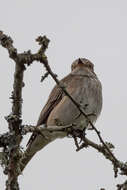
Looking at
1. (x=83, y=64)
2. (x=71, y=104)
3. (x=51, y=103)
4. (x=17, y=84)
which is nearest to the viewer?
(x=17, y=84)

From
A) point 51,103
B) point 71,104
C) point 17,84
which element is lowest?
point 17,84

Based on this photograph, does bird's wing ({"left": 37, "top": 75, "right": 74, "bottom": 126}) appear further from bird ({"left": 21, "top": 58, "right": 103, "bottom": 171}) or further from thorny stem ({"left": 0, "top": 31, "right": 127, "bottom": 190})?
thorny stem ({"left": 0, "top": 31, "right": 127, "bottom": 190})

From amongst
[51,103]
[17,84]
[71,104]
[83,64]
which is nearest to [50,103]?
[51,103]

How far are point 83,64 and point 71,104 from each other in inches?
86.2

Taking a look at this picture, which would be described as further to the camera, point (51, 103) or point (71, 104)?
point (51, 103)

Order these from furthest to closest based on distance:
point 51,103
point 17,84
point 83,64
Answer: point 83,64 → point 51,103 → point 17,84

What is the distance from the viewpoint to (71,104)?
852cm

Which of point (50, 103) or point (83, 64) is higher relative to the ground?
point (83, 64)

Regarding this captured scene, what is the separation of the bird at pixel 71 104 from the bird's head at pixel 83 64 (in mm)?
655

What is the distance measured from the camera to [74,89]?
8812 mm

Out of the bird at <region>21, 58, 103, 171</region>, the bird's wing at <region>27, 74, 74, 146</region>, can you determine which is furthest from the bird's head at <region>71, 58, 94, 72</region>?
the bird's wing at <region>27, 74, 74, 146</region>

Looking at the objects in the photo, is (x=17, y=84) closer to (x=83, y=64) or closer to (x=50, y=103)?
(x=50, y=103)

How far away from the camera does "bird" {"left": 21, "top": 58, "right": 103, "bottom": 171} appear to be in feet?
27.7

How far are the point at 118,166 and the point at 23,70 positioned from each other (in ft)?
5.52
